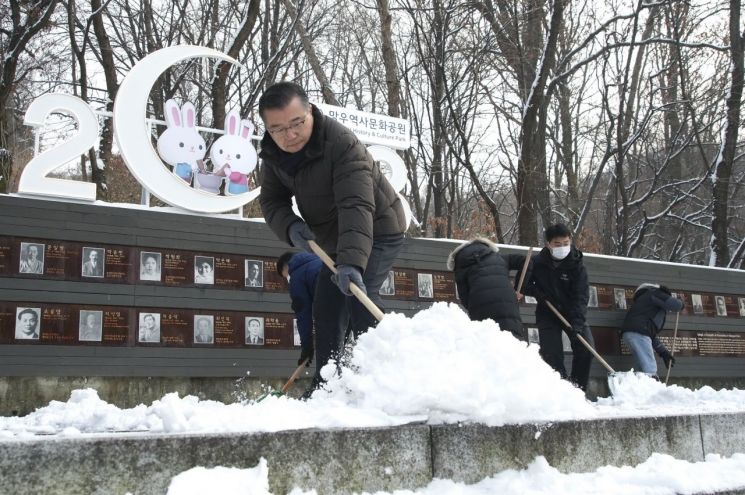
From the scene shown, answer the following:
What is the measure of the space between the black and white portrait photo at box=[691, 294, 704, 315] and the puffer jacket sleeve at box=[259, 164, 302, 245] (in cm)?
984

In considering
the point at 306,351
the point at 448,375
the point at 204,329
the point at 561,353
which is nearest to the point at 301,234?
the point at 448,375

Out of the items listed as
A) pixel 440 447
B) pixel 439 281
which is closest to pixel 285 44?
pixel 439 281

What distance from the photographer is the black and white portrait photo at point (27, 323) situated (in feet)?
23.4

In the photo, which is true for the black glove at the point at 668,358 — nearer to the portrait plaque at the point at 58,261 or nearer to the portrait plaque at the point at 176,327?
the portrait plaque at the point at 176,327

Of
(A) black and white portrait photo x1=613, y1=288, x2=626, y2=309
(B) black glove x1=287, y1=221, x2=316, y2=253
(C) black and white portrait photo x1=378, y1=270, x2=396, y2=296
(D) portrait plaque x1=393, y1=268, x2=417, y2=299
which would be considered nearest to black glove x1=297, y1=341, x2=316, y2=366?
(B) black glove x1=287, y1=221, x2=316, y2=253

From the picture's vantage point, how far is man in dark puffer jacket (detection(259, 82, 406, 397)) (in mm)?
3982

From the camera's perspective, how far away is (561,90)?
64.6 ft

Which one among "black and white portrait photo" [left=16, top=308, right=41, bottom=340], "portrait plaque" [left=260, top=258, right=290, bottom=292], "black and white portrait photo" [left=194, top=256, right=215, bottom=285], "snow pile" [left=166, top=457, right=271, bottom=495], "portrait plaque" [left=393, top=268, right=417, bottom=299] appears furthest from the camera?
"portrait plaque" [left=393, top=268, right=417, bottom=299]

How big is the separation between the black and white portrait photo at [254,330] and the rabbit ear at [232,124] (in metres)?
2.85

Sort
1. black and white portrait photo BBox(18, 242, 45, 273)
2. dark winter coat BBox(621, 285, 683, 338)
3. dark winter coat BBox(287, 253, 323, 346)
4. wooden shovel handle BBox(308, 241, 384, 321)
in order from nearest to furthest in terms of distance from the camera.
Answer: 1. wooden shovel handle BBox(308, 241, 384, 321)
2. dark winter coat BBox(287, 253, 323, 346)
3. black and white portrait photo BBox(18, 242, 45, 273)
4. dark winter coat BBox(621, 285, 683, 338)

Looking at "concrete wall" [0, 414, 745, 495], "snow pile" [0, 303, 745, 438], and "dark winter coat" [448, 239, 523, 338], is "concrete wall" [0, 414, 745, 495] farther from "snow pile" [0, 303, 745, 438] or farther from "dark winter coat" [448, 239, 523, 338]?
"dark winter coat" [448, 239, 523, 338]

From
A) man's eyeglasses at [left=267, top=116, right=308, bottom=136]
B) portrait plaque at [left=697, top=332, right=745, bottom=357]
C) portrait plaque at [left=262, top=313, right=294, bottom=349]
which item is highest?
man's eyeglasses at [left=267, top=116, right=308, bottom=136]

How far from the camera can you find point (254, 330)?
8445mm

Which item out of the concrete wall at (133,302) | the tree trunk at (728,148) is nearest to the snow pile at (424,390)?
the concrete wall at (133,302)
